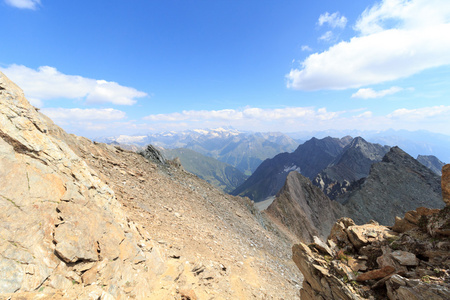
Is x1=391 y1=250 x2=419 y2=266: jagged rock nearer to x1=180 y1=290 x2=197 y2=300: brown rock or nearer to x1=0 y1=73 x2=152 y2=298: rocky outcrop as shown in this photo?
x1=180 y1=290 x2=197 y2=300: brown rock

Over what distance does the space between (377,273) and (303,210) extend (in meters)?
60.2

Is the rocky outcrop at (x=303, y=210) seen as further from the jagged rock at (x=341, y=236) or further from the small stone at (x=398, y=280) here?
the small stone at (x=398, y=280)

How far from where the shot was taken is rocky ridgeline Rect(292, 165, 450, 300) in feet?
27.5

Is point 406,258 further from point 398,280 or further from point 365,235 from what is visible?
point 365,235

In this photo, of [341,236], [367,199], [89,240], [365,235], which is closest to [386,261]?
[365,235]

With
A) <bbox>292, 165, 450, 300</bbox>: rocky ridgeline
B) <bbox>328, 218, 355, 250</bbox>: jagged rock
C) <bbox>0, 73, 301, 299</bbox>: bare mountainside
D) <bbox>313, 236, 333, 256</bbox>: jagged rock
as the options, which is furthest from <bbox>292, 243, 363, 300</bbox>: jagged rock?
<bbox>0, 73, 301, 299</bbox>: bare mountainside

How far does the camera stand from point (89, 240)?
33.0ft

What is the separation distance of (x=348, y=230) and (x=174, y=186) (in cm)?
2519

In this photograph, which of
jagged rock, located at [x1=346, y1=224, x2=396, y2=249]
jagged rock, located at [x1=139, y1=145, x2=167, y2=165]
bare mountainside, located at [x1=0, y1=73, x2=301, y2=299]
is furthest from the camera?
jagged rock, located at [x1=139, y1=145, x2=167, y2=165]

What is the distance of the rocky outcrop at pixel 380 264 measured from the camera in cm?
829

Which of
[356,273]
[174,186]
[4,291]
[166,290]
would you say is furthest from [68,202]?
[174,186]

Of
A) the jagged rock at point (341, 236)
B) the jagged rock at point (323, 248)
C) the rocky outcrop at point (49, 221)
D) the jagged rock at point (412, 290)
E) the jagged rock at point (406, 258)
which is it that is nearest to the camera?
the jagged rock at point (412, 290)

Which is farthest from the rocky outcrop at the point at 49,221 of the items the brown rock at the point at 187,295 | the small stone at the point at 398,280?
the small stone at the point at 398,280

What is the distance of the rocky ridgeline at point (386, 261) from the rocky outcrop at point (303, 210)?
140 feet
